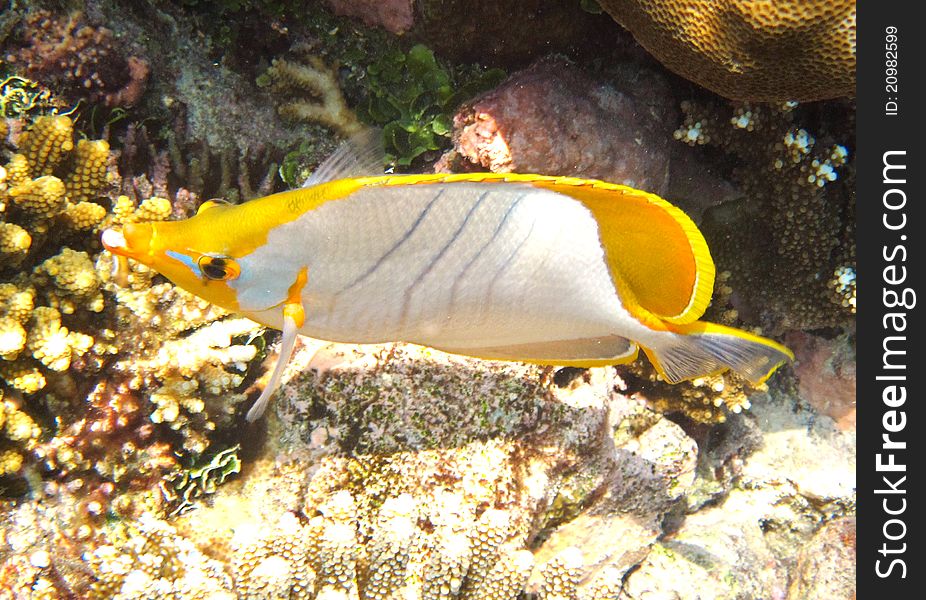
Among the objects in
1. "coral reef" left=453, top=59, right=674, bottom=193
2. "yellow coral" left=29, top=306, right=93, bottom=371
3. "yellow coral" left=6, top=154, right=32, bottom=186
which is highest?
"coral reef" left=453, top=59, right=674, bottom=193

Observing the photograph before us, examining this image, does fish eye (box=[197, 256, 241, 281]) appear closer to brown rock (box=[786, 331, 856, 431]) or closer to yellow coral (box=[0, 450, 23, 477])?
yellow coral (box=[0, 450, 23, 477])

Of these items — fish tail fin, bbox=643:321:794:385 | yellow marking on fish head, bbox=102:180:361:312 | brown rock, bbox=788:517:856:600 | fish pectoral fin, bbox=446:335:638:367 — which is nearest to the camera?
yellow marking on fish head, bbox=102:180:361:312

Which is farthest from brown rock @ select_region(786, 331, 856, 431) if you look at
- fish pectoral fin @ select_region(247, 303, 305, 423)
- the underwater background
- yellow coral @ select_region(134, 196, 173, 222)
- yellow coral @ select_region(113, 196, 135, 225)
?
yellow coral @ select_region(113, 196, 135, 225)

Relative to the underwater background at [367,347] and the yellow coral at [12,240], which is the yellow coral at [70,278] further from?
the yellow coral at [12,240]

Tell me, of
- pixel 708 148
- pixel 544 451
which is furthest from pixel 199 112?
pixel 708 148

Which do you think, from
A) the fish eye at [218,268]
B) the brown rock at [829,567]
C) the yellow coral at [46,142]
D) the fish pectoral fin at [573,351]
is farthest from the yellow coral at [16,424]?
the brown rock at [829,567]
